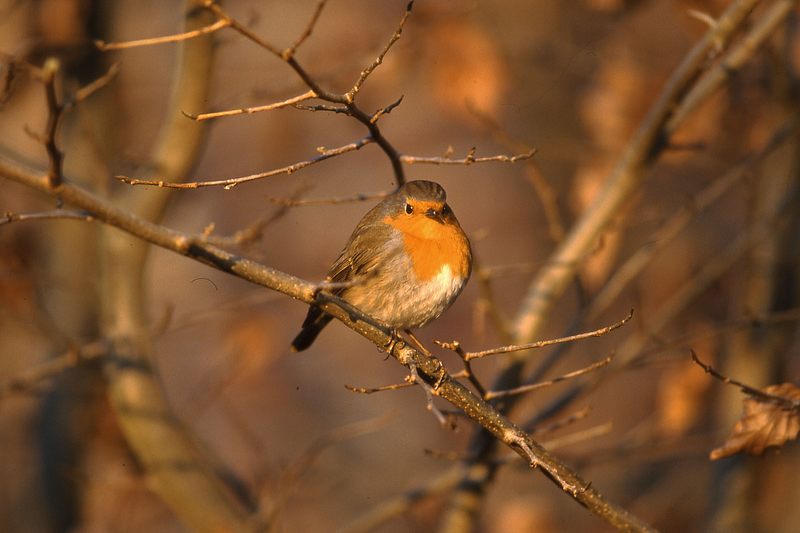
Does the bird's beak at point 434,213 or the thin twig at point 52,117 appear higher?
the bird's beak at point 434,213

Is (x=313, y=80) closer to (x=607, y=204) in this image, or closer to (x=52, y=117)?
(x=52, y=117)

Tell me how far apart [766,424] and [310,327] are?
6.09 ft

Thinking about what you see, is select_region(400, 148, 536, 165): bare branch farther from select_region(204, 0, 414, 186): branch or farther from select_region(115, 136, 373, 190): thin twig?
select_region(115, 136, 373, 190): thin twig

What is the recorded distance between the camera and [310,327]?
12.4 ft

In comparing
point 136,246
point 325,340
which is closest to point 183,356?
point 325,340

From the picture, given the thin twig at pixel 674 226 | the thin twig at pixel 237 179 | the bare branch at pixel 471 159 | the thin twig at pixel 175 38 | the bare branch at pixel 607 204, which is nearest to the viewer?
the thin twig at pixel 175 38

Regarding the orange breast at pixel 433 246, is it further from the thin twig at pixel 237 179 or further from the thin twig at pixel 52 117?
the thin twig at pixel 52 117

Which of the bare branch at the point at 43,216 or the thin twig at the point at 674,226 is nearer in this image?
the bare branch at the point at 43,216

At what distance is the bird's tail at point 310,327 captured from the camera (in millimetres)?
3613

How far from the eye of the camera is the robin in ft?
11.2

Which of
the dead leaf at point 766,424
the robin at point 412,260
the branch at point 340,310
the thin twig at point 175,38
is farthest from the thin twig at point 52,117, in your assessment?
the dead leaf at point 766,424

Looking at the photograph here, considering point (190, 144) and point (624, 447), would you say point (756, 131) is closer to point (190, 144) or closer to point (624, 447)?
point (624, 447)

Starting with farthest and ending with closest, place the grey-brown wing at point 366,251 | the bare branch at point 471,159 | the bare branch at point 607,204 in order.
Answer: the bare branch at point 607,204, the grey-brown wing at point 366,251, the bare branch at point 471,159

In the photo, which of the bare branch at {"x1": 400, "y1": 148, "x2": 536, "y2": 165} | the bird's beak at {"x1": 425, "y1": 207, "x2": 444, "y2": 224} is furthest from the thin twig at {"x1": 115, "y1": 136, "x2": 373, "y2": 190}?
the bird's beak at {"x1": 425, "y1": 207, "x2": 444, "y2": 224}
